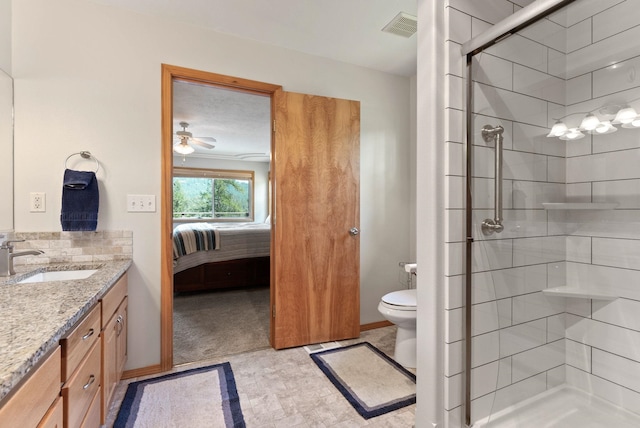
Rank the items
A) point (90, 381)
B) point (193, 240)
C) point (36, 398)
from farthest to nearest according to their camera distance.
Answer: point (193, 240)
point (90, 381)
point (36, 398)

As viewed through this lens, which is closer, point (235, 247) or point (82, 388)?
point (82, 388)

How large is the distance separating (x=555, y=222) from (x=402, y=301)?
3.39 ft

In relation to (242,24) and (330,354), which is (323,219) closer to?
(330,354)

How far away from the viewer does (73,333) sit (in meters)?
0.98

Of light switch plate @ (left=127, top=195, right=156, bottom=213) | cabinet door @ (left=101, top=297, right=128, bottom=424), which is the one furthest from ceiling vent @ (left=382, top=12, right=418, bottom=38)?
cabinet door @ (left=101, top=297, right=128, bottom=424)

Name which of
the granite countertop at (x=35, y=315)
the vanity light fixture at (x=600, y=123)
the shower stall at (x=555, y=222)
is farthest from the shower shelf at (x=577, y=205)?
the granite countertop at (x=35, y=315)

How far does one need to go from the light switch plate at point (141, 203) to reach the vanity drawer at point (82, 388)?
0.97m

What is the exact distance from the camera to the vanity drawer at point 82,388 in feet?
3.10

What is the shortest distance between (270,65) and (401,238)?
6.50 ft

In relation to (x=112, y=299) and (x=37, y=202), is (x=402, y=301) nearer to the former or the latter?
(x=112, y=299)

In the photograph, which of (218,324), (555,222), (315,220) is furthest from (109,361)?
(555,222)

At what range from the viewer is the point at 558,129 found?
1549mm

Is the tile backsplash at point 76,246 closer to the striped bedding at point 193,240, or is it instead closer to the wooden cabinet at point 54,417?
the wooden cabinet at point 54,417

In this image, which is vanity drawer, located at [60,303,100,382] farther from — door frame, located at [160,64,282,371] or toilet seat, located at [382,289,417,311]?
toilet seat, located at [382,289,417,311]
